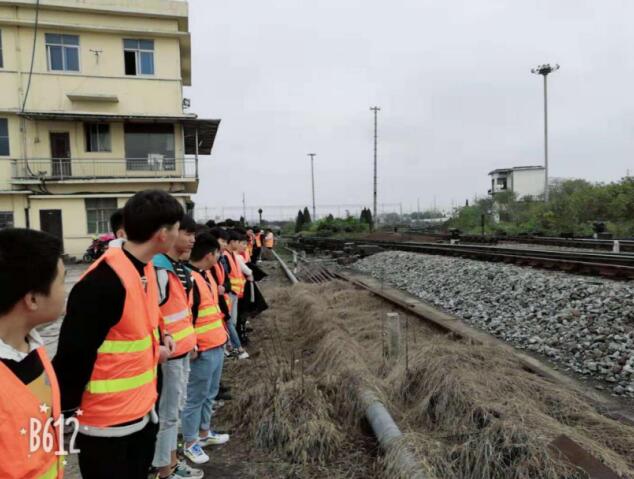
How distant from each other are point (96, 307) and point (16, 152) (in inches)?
1006

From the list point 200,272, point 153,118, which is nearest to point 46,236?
point 200,272

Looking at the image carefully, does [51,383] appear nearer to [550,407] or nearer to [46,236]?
[46,236]

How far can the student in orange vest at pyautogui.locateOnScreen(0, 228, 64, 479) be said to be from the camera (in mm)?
1356

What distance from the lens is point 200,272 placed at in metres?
3.82

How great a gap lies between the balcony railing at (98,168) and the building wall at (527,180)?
58693mm

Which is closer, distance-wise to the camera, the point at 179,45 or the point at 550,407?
the point at 550,407

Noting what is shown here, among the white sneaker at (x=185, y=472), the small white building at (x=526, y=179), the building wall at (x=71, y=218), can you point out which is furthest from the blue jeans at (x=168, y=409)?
the small white building at (x=526, y=179)

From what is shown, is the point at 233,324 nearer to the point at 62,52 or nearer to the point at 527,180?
the point at 62,52

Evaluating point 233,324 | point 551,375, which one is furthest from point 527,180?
point 233,324

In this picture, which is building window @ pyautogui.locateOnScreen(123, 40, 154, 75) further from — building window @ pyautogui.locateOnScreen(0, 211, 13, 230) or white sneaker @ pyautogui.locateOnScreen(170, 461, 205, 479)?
white sneaker @ pyautogui.locateOnScreen(170, 461, 205, 479)

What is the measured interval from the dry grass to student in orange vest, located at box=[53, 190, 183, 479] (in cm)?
160

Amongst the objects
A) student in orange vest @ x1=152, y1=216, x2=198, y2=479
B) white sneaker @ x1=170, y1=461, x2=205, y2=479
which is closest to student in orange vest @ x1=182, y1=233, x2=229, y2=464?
white sneaker @ x1=170, y1=461, x2=205, y2=479

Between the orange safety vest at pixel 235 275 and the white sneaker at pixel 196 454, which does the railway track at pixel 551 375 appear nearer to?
the white sneaker at pixel 196 454

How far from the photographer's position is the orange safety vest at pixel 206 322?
138 inches
